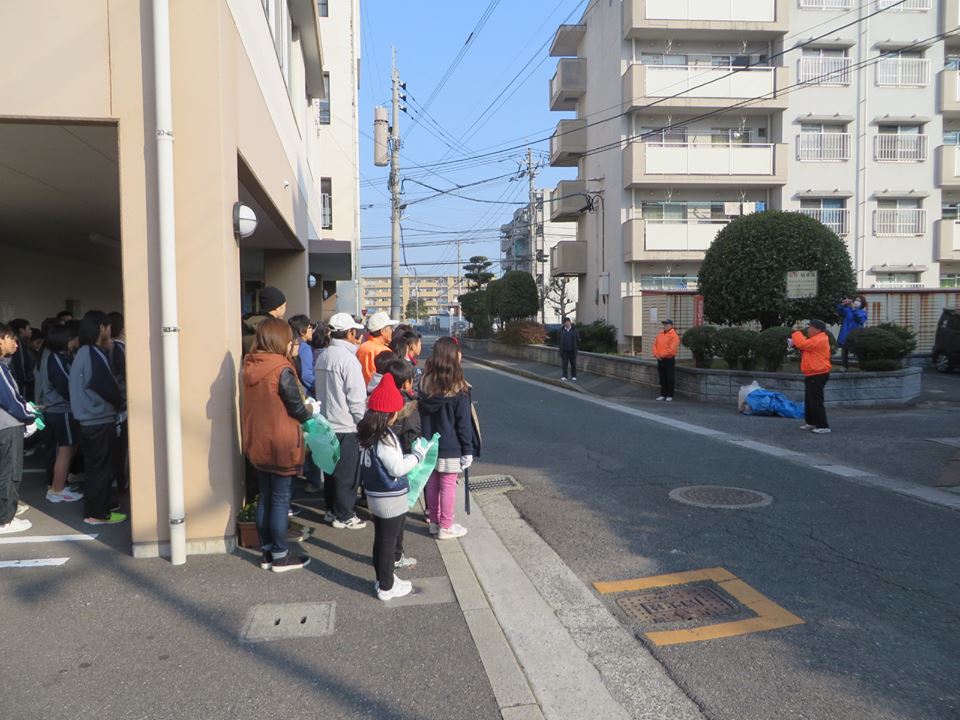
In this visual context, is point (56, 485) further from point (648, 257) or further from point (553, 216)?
point (553, 216)

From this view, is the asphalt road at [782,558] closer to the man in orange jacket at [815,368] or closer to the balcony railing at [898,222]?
the man in orange jacket at [815,368]

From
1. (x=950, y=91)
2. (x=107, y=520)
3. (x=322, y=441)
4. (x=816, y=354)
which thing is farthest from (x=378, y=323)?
(x=950, y=91)

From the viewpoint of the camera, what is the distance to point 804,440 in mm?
10289

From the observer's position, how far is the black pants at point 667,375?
15.6 m

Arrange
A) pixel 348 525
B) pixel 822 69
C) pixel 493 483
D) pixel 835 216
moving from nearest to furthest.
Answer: pixel 348 525, pixel 493 483, pixel 822 69, pixel 835 216

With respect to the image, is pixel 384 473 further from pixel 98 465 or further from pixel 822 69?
pixel 822 69

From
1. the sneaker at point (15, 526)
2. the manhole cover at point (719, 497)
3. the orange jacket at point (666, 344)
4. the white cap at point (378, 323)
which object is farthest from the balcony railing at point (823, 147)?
the sneaker at point (15, 526)

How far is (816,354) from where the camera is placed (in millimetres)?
10539

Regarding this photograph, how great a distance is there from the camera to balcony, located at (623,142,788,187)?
25.5m

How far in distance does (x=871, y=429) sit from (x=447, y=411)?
847cm

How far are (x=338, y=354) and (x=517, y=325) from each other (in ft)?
86.5

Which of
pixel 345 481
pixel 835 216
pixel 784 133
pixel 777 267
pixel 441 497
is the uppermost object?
pixel 784 133

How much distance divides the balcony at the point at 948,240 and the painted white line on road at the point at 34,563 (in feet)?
100

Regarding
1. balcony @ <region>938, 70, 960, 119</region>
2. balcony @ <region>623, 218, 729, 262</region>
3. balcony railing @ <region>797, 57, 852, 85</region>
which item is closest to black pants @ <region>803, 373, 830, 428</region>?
balcony @ <region>623, 218, 729, 262</region>
